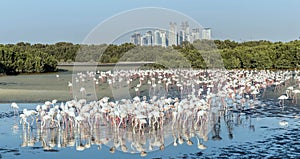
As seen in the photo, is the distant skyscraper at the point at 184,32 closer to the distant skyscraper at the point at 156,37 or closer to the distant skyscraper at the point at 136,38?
the distant skyscraper at the point at 156,37

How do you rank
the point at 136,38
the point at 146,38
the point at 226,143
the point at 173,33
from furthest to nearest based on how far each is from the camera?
the point at 173,33
the point at 146,38
the point at 136,38
the point at 226,143

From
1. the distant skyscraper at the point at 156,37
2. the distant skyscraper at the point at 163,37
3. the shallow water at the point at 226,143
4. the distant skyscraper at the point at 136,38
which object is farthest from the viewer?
the distant skyscraper at the point at 163,37

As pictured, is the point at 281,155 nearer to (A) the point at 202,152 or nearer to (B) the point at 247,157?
(B) the point at 247,157

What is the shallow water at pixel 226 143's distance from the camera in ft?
31.0

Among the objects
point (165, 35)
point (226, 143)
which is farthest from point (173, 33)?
point (226, 143)

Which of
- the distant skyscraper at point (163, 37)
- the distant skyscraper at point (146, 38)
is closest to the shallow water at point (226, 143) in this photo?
the distant skyscraper at point (146, 38)

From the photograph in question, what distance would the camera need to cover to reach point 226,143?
34.0 feet

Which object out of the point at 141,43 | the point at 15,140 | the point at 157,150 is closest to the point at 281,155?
the point at 157,150

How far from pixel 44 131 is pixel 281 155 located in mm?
5699

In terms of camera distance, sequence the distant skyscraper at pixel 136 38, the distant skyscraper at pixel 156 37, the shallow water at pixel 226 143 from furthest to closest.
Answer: the distant skyscraper at pixel 156 37 < the distant skyscraper at pixel 136 38 < the shallow water at pixel 226 143

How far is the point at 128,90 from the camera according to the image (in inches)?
879

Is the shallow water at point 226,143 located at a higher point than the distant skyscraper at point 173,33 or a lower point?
lower

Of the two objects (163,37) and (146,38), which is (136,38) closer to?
(146,38)

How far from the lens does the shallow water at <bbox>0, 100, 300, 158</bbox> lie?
9438 millimetres
